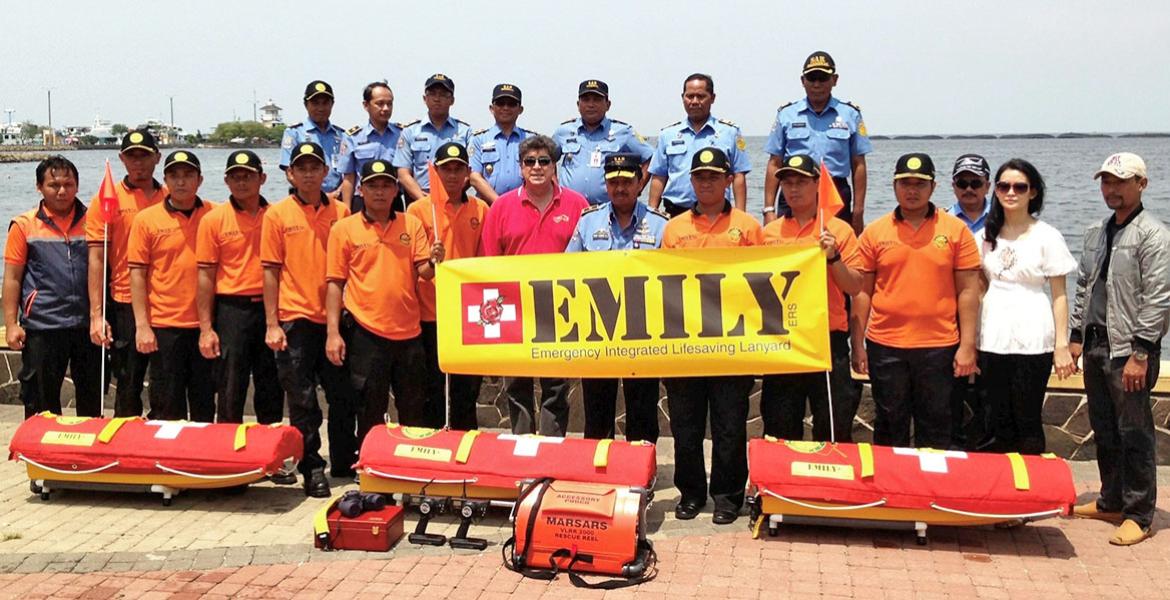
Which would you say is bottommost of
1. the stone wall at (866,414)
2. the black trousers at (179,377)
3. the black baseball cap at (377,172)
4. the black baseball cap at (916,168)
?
the stone wall at (866,414)

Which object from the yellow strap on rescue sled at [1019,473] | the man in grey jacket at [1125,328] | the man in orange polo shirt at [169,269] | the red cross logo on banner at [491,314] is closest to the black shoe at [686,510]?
the red cross logo on banner at [491,314]

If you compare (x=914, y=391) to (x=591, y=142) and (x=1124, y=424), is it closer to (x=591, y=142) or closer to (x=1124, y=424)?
(x=1124, y=424)

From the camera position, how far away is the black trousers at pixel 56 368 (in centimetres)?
745

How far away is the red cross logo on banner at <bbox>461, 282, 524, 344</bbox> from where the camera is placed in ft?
22.1

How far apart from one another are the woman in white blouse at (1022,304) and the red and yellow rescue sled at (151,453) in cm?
437

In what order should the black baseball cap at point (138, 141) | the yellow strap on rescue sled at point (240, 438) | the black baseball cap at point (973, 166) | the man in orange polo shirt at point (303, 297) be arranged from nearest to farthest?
the yellow strap on rescue sled at point (240, 438) → the man in orange polo shirt at point (303, 297) → the black baseball cap at point (973, 166) → the black baseball cap at point (138, 141)

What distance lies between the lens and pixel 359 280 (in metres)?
6.80

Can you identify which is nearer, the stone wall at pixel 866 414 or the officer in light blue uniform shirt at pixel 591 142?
the stone wall at pixel 866 414

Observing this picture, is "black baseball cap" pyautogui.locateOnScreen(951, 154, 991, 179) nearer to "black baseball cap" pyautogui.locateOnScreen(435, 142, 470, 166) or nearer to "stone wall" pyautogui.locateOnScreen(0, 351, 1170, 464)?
"stone wall" pyautogui.locateOnScreen(0, 351, 1170, 464)

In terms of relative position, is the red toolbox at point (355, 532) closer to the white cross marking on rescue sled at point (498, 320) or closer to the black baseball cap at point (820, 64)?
the white cross marking on rescue sled at point (498, 320)

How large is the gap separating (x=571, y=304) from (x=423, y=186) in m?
3.10

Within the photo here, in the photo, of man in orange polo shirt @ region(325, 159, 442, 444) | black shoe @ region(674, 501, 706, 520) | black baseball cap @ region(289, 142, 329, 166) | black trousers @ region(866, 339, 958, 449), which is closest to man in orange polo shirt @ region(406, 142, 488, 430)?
man in orange polo shirt @ region(325, 159, 442, 444)

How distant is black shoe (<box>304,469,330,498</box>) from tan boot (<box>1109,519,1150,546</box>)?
477 cm

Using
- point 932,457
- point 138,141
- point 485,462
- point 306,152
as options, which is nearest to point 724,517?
point 932,457
